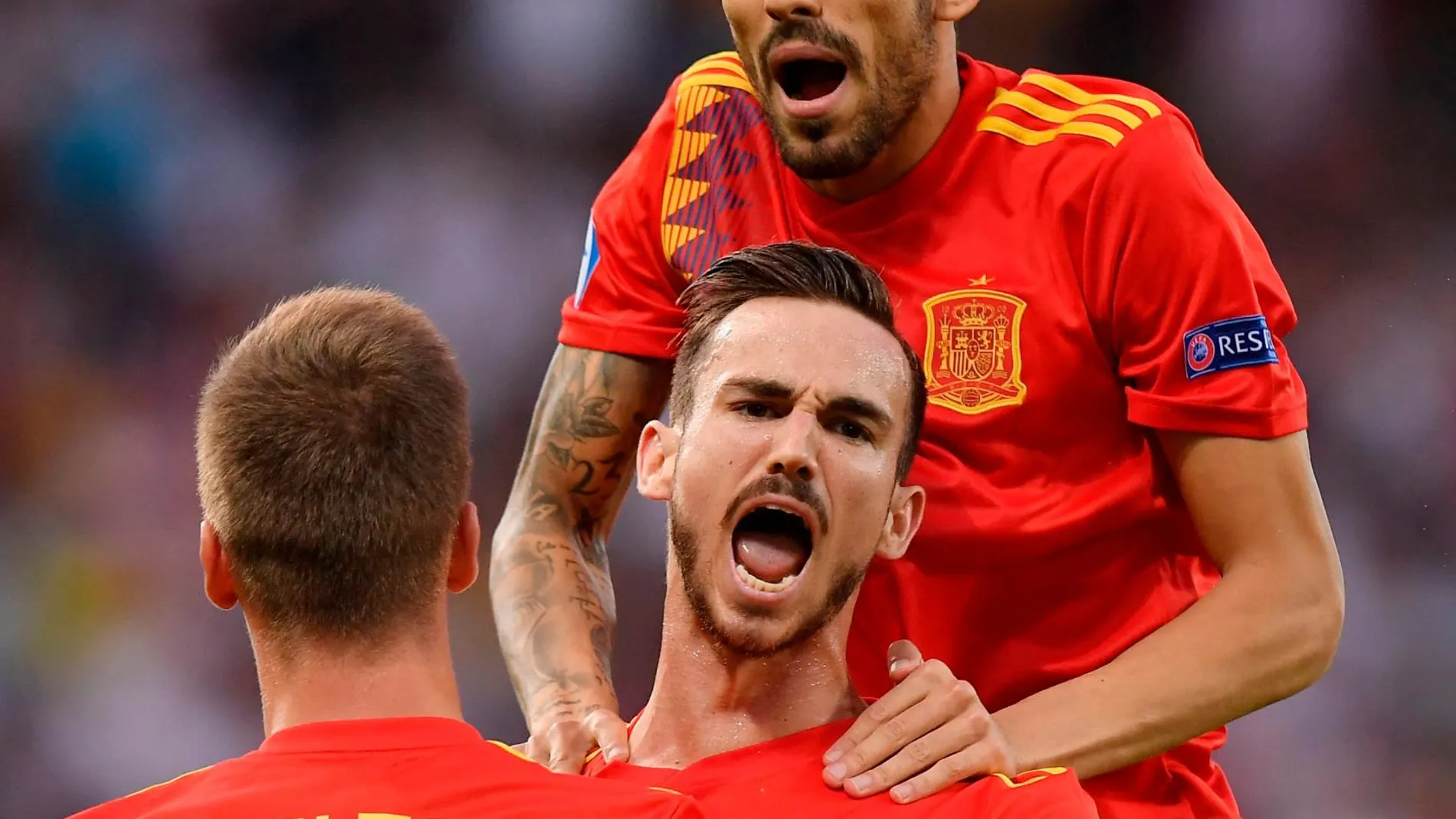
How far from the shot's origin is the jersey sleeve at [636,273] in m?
3.05

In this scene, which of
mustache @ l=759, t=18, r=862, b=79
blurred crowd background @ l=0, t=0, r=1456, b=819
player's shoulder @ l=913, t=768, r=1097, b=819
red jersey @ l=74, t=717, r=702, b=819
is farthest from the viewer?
blurred crowd background @ l=0, t=0, r=1456, b=819

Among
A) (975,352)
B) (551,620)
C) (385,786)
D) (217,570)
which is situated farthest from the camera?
(551,620)

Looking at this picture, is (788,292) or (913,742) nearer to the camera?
(913,742)

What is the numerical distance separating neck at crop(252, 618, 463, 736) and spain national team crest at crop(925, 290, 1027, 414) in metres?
1.09

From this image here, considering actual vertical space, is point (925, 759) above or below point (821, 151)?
below

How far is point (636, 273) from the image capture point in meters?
3.07

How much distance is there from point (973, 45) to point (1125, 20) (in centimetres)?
50

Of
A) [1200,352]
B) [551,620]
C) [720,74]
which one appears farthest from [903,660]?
[720,74]

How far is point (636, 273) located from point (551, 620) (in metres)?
0.64

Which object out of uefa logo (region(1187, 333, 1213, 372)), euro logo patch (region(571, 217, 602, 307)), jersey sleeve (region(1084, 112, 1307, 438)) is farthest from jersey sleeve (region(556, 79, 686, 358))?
uefa logo (region(1187, 333, 1213, 372))

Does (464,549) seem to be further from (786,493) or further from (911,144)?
(911,144)

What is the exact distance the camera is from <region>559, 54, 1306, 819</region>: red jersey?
2564 mm

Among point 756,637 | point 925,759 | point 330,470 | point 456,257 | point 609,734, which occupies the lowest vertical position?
point 456,257

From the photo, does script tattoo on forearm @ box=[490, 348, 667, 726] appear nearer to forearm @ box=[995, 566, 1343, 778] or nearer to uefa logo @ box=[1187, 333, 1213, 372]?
forearm @ box=[995, 566, 1343, 778]
